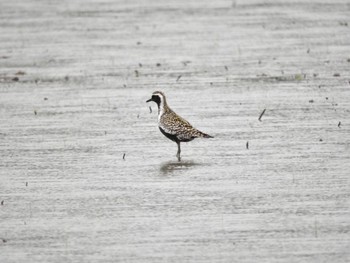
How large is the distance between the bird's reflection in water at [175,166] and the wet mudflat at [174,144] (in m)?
0.04

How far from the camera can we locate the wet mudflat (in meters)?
10.3

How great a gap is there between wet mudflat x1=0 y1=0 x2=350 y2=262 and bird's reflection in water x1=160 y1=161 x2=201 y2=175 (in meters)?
0.04

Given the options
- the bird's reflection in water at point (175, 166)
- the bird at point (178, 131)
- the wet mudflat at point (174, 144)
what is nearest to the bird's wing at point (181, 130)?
the bird at point (178, 131)

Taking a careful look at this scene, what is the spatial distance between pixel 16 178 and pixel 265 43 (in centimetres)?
1086

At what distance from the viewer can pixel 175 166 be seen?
524 inches

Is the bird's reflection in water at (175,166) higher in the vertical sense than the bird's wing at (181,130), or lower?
lower

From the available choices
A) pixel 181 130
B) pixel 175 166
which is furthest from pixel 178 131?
pixel 175 166

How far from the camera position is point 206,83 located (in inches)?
748

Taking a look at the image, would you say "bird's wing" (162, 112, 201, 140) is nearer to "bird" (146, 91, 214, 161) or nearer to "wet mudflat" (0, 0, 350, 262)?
"bird" (146, 91, 214, 161)

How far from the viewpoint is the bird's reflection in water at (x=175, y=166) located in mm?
13023

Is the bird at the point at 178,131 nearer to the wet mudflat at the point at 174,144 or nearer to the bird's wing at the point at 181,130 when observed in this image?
the bird's wing at the point at 181,130

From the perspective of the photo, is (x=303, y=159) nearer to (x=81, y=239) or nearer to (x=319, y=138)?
(x=319, y=138)

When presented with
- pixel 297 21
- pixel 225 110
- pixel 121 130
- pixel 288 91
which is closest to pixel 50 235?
pixel 121 130

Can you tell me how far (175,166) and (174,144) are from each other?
4.97 ft
